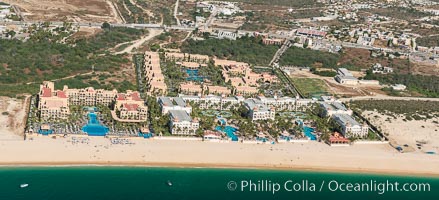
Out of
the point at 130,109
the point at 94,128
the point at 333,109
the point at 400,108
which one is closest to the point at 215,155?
the point at 130,109

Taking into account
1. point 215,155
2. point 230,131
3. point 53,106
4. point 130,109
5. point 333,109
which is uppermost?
point 53,106

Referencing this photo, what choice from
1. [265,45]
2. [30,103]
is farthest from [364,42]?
[30,103]

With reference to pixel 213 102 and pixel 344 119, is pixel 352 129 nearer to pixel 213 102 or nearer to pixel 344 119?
pixel 344 119

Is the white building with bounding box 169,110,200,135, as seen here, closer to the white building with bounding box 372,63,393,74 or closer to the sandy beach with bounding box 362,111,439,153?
the sandy beach with bounding box 362,111,439,153

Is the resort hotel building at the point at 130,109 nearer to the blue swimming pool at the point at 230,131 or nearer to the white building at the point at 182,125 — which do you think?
the white building at the point at 182,125

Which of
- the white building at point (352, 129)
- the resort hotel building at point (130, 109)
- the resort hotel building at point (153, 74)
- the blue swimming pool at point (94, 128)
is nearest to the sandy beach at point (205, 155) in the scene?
the blue swimming pool at point (94, 128)

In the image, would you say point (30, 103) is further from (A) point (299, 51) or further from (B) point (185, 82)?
(A) point (299, 51)

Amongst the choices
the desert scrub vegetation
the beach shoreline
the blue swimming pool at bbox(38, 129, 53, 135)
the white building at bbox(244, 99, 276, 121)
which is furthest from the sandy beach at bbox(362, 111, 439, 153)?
the blue swimming pool at bbox(38, 129, 53, 135)
